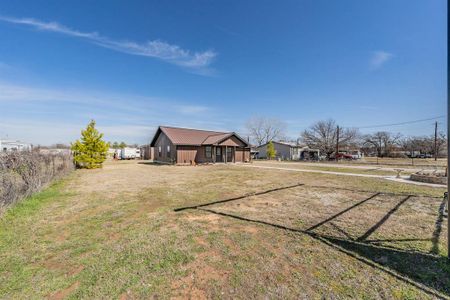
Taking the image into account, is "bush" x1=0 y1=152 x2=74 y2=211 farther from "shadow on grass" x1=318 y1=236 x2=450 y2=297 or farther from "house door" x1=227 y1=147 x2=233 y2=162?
"house door" x1=227 y1=147 x2=233 y2=162

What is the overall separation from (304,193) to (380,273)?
5247mm

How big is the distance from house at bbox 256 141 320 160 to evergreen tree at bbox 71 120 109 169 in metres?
33.4

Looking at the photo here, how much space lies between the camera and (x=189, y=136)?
24562 mm

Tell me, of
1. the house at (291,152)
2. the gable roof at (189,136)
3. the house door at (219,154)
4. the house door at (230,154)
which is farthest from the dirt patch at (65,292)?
the house at (291,152)

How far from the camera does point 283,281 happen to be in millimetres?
2672

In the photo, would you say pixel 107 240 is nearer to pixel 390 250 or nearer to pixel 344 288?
pixel 344 288

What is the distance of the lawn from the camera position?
256 cm

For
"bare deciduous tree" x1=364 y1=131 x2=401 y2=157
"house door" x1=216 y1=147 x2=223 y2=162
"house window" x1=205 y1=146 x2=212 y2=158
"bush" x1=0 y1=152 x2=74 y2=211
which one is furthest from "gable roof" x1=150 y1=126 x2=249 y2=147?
"bare deciduous tree" x1=364 y1=131 x2=401 y2=157

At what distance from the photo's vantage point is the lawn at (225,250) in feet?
8.40

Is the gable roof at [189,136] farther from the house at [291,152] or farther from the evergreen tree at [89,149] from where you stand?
the house at [291,152]

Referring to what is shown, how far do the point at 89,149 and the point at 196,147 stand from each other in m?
10.8

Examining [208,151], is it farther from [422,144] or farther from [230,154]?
[422,144]

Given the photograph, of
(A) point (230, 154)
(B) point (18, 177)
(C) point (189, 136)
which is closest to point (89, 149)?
(C) point (189, 136)

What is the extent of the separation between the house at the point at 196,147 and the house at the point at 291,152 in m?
18.7
